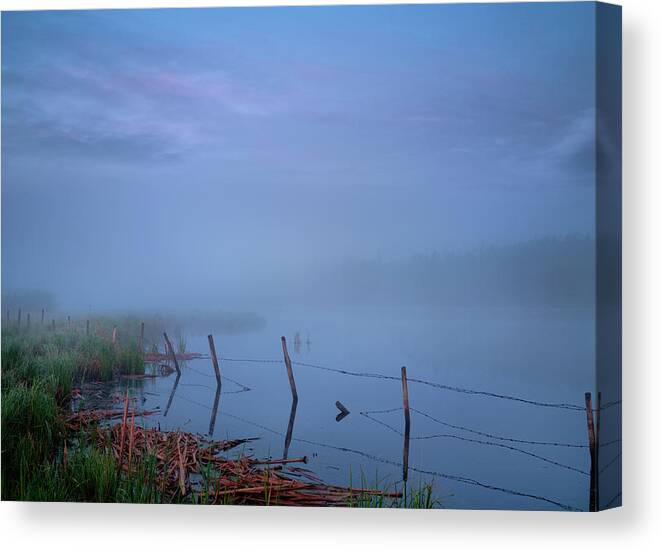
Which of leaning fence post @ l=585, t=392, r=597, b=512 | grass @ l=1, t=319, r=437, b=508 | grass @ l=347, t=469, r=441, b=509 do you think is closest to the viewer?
leaning fence post @ l=585, t=392, r=597, b=512

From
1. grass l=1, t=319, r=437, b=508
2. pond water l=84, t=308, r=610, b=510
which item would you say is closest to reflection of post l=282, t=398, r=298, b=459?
pond water l=84, t=308, r=610, b=510

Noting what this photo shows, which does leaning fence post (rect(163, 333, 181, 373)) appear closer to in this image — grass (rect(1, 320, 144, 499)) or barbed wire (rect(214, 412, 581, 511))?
grass (rect(1, 320, 144, 499))

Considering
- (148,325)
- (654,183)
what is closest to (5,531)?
(148,325)

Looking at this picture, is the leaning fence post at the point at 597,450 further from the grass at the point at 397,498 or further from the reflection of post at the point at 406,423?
the reflection of post at the point at 406,423

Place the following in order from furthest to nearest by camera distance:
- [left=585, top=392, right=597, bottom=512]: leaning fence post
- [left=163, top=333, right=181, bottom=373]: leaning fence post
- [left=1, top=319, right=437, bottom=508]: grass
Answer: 1. [left=163, top=333, right=181, bottom=373]: leaning fence post
2. [left=1, top=319, right=437, bottom=508]: grass
3. [left=585, top=392, right=597, bottom=512]: leaning fence post

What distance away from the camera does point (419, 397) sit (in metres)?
4.66

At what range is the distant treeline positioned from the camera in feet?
14.8

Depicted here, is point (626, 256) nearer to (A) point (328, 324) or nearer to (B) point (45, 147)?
(A) point (328, 324)

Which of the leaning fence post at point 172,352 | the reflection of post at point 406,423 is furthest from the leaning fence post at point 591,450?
the leaning fence post at point 172,352

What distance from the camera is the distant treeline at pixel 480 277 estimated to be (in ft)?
14.8

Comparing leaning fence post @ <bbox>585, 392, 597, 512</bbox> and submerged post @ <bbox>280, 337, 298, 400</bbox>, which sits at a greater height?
submerged post @ <bbox>280, 337, 298, 400</bbox>

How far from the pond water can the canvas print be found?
1 cm

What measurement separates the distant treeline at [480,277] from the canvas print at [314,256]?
0.01 metres

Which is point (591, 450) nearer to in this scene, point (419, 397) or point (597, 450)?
point (597, 450)
